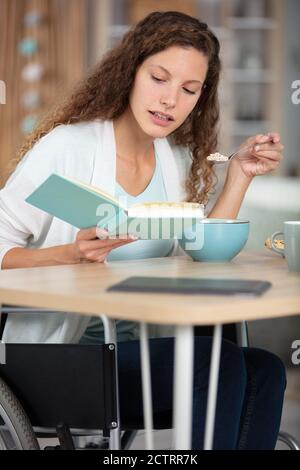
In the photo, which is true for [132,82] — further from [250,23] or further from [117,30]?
[250,23]

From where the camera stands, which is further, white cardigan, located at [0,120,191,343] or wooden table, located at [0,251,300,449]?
white cardigan, located at [0,120,191,343]

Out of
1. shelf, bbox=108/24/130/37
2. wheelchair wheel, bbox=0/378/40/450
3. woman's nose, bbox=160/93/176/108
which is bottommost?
wheelchair wheel, bbox=0/378/40/450

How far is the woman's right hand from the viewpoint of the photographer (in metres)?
1.38

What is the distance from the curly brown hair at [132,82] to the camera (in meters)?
1.80

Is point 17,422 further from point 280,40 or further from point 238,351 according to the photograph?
point 280,40

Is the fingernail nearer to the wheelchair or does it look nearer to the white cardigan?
the wheelchair

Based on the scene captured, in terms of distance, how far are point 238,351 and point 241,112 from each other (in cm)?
563

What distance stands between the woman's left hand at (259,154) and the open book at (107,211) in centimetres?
33

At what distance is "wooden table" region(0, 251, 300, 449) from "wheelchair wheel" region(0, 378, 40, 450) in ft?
0.65

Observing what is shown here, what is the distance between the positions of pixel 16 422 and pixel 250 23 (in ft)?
19.2

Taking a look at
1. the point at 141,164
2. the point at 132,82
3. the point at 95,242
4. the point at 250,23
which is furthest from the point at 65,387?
the point at 250,23

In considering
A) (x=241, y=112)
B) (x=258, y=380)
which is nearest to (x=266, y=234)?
(x=258, y=380)

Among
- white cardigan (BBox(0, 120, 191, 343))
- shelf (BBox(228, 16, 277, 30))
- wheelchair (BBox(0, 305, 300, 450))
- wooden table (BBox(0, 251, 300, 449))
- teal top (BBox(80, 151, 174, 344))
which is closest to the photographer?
wooden table (BBox(0, 251, 300, 449))

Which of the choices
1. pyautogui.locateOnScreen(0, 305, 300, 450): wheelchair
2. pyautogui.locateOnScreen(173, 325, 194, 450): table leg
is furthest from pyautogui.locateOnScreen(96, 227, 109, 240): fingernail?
pyautogui.locateOnScreen(173, 325, 194, 450): table leg
